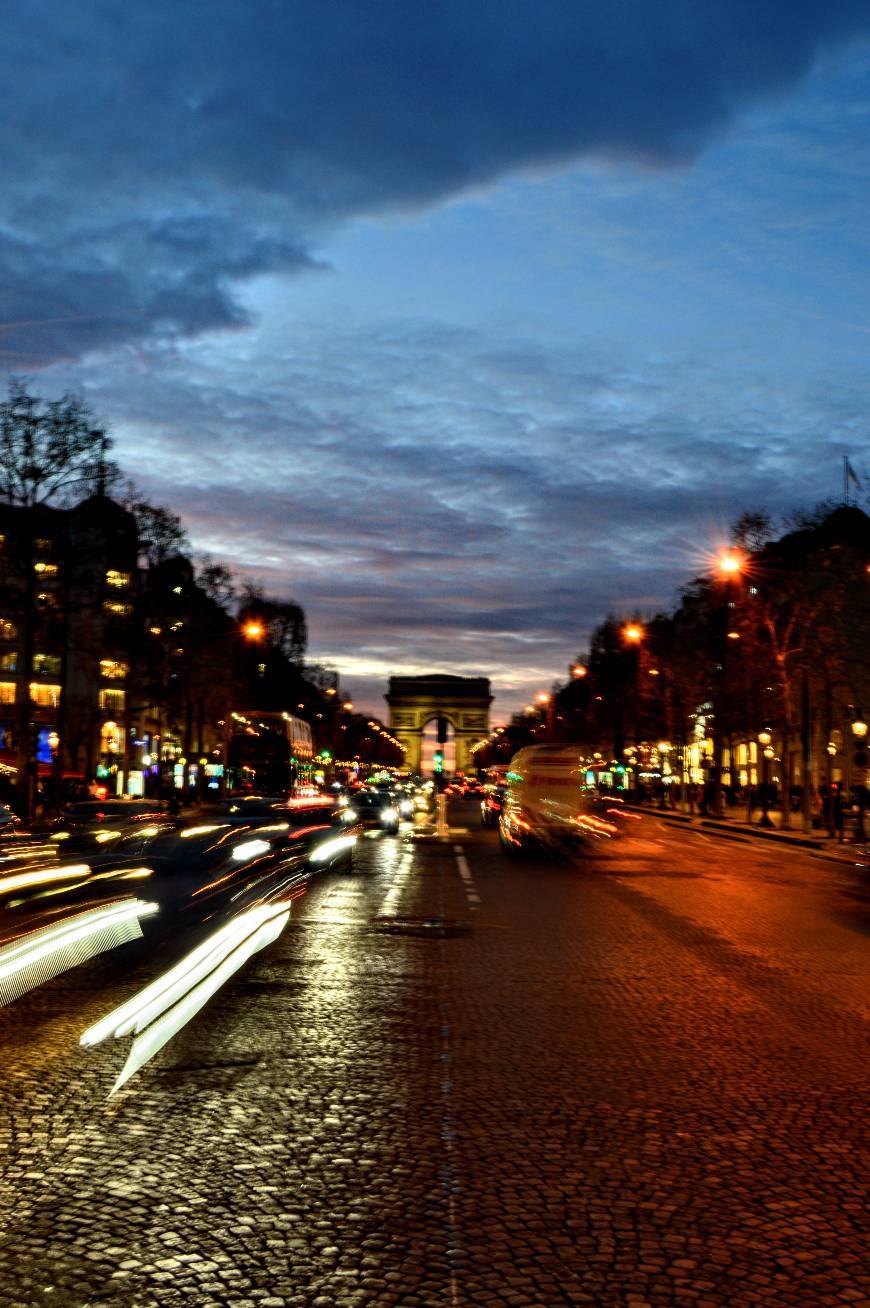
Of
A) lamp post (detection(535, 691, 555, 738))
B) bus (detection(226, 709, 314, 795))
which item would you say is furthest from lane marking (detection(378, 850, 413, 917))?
lamp post (detection(535, 691, 555, 738))

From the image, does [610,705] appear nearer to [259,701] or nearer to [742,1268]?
[259,701]

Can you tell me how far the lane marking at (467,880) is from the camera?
73.9 feet

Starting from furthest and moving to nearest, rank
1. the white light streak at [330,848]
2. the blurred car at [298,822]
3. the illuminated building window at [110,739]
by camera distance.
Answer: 1. the illuminated building window at [110,739]
2. the white light streak at [330,848]
3. the blurred car at [298,822]

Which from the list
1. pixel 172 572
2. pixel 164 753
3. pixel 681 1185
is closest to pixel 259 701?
pixel 164 753

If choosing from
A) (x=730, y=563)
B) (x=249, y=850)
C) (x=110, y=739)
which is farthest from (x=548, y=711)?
(x=249, y=850)

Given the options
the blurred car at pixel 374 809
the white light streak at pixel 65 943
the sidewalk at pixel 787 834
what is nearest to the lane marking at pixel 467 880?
the white light streak at pixel 65 943

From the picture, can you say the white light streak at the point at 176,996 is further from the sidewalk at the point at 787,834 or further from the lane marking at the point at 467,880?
the sidewalk at the point at 787,834

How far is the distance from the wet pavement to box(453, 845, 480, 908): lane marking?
702 centimetres

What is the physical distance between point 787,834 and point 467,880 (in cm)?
2533

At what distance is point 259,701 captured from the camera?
388 ft

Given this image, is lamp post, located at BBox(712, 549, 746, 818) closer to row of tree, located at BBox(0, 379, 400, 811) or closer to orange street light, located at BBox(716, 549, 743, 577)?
orange street light, located at BBox(716, 549, 743, 577)

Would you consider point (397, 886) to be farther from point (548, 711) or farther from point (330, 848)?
point (548, 711)

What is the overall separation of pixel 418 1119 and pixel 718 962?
7.61 m

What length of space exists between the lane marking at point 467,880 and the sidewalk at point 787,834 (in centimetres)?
743
